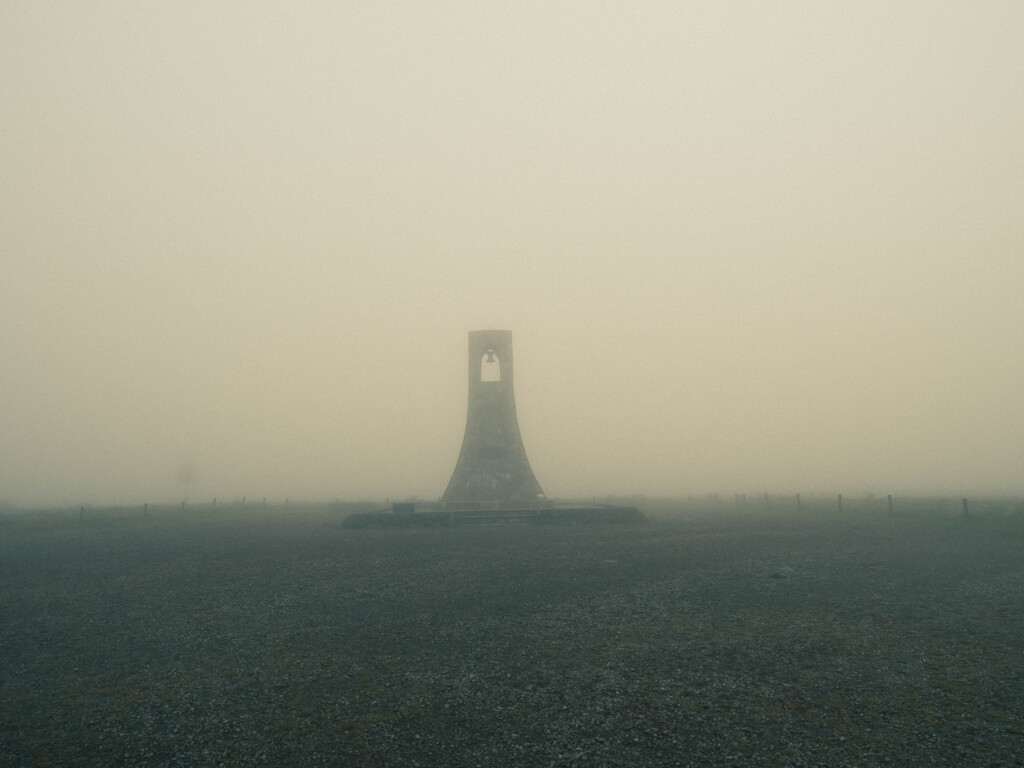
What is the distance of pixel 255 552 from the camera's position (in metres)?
23.8

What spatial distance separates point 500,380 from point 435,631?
1148 inches

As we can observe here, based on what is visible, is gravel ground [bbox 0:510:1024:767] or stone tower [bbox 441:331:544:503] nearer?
gravel ground [bbox 0:510:1024:767]

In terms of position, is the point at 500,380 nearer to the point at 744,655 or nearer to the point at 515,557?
the point at 515,557

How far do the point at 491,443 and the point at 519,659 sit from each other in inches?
1163

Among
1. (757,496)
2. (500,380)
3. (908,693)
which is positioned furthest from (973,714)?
(757,496)

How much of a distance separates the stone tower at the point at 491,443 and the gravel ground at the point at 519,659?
17137mm

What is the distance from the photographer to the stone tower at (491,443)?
39531mm

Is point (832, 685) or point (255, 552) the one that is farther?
point (255, 552)

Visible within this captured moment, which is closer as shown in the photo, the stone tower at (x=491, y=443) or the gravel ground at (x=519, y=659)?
the gravel ground at (x=519, y=659)

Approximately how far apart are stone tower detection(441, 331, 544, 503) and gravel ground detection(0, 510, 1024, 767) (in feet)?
56.2

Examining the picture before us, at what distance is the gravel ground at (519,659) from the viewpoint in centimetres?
774

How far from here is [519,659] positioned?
11.0 m

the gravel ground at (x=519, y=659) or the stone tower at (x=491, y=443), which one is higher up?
the stone tower at (x=491, y=443)

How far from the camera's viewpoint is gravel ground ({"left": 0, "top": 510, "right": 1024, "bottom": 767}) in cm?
774
